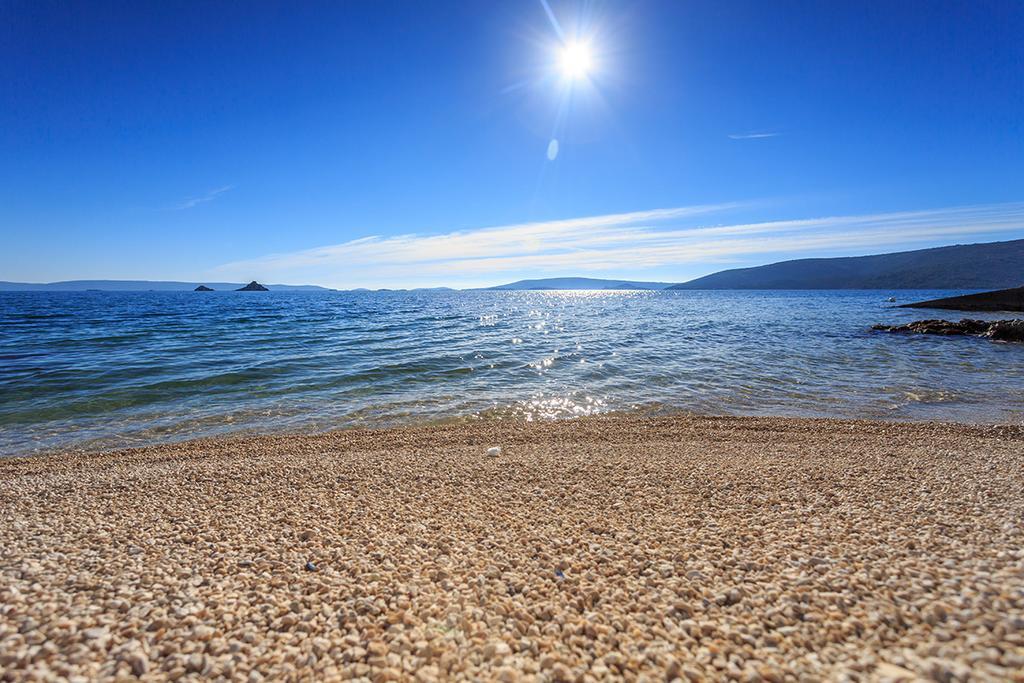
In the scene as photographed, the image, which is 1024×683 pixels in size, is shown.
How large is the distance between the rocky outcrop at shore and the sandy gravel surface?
2478 centimetres

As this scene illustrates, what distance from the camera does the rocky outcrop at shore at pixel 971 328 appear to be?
74.8 feet

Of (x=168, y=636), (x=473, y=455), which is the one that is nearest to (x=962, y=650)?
(x=168, y=636)

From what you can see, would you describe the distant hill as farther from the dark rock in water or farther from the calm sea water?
the calm sea water

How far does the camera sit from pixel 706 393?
40.9 ft

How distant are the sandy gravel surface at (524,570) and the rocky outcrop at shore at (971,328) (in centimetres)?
2478

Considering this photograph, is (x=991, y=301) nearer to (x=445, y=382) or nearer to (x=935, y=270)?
(x=445, y=382)

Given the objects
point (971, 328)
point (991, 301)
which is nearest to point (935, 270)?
point (991, 301)

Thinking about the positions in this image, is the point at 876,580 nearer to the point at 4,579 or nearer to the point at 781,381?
the point at 4,579

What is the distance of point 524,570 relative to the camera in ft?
12.3

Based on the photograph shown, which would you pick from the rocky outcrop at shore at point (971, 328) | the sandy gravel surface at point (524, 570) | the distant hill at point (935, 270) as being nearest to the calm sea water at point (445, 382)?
the rocky outcrop at shore at point (971, 328)

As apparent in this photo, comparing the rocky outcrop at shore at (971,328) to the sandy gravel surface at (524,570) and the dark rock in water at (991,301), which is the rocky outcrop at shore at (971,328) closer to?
the dark rock in water at (991,301)

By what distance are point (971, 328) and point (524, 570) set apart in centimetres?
3642

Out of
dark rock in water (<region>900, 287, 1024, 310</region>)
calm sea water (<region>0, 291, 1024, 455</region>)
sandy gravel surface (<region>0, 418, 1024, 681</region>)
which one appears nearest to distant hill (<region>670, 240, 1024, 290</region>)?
dark rock in water (<region>900, 287, 1024, 310</region>)

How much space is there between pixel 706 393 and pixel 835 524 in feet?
28.2
